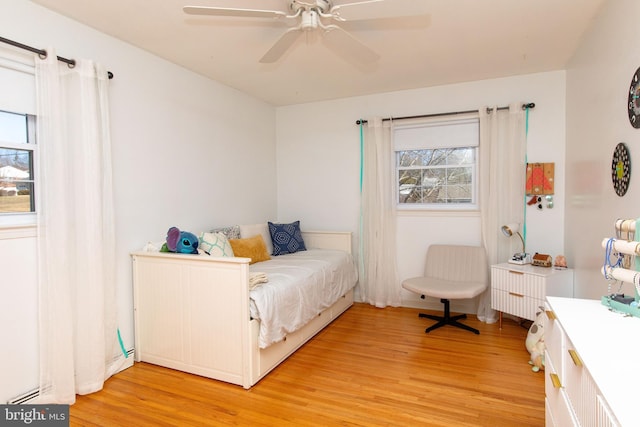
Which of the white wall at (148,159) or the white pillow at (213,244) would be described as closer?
the white wall at (148,159)

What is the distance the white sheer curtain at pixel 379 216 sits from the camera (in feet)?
13.2

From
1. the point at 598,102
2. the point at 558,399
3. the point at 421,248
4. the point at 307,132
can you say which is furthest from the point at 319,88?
the point at 558,399

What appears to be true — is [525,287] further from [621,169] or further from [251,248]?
[251,248]

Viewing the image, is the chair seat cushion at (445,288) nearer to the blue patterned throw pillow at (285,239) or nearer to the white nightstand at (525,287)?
the white nightstand at (525,287)

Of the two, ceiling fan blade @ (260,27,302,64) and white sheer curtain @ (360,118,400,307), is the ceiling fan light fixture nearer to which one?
ceiling fan blade @ (260,27,302,64)

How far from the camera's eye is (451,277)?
368 cm

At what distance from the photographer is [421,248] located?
4.02m

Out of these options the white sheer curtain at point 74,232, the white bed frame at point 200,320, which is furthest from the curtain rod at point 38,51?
the white bed frame at point 200,320

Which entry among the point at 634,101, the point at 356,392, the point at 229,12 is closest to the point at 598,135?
the point at 634,101

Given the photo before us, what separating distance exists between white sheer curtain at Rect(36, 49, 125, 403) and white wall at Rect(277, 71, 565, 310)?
2.47 meters

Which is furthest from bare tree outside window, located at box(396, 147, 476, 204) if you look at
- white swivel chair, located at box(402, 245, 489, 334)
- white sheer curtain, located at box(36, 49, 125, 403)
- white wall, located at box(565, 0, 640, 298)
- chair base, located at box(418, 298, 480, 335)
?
white sheer curtain, located at box(36, 49, 125, 403)

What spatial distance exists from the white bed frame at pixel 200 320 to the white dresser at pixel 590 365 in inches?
65.6

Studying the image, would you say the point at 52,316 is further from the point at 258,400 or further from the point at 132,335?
the point at 258,400

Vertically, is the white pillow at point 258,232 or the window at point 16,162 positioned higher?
the window at point 16,162
